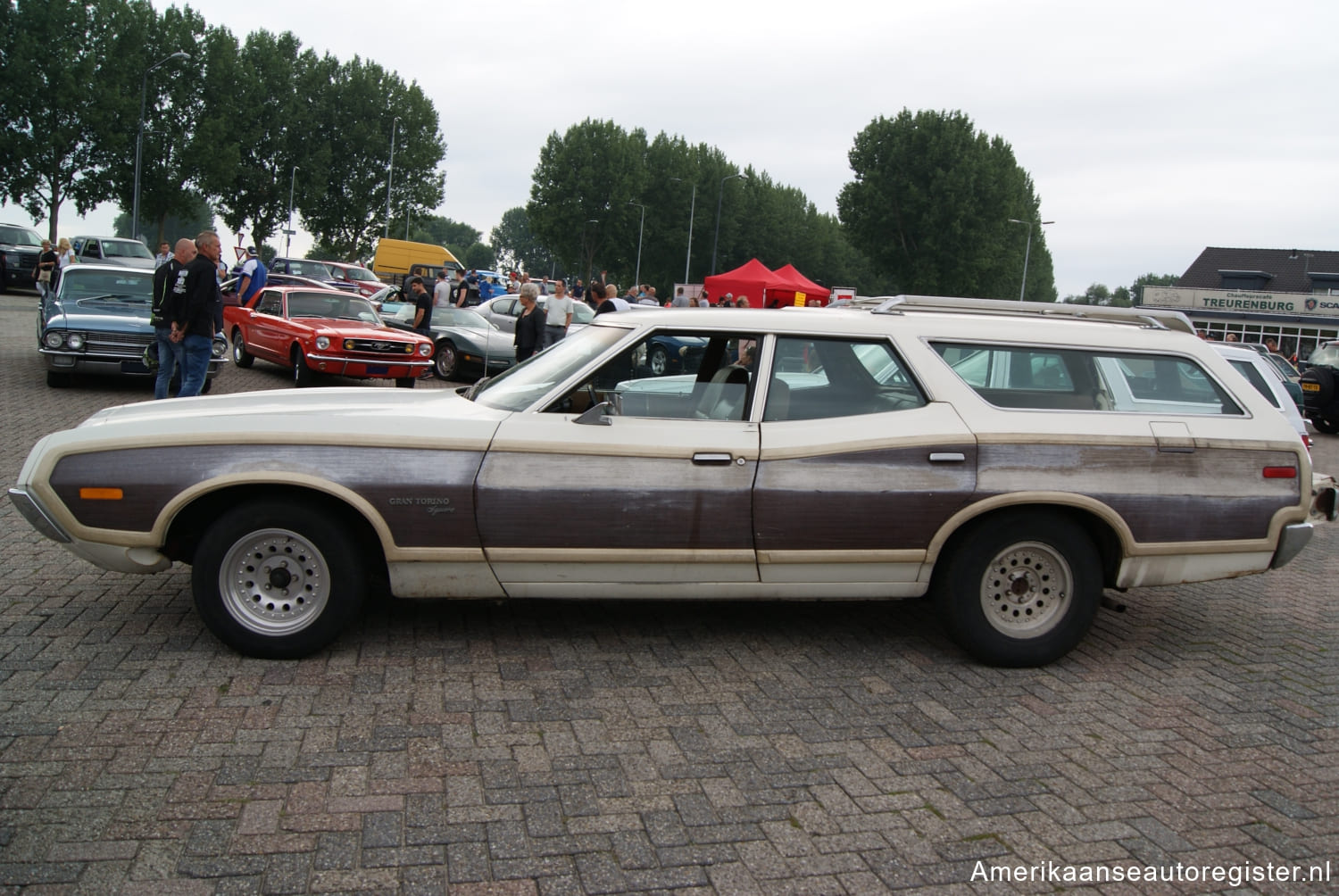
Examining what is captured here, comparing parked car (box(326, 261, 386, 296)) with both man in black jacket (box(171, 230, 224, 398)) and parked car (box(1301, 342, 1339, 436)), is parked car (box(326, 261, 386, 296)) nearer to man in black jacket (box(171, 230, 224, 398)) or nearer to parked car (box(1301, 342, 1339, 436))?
man in black jacket (box(171, 230, 224, 398))

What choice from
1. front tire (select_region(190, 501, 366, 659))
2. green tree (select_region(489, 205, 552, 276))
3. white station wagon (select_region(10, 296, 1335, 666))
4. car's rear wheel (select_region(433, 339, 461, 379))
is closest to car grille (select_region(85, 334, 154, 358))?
car's rear wheel (select_region(433, 339, 461, 379))

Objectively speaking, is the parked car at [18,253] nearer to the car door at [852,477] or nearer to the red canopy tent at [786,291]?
the red canopy tent at [786,291]

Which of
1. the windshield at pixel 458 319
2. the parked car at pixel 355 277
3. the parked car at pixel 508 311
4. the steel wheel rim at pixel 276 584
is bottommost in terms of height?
the steel wheel rim at pixel 276 584

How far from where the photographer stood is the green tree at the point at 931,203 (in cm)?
6569

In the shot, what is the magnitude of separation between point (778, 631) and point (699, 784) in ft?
5.97

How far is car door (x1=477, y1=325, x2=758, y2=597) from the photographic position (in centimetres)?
462

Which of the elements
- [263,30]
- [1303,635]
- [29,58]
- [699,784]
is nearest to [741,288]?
[1303,635]

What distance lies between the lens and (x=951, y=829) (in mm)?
3451

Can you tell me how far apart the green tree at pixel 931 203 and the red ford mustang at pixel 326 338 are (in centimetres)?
5319

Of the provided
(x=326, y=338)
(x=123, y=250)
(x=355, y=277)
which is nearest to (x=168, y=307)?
(x=326, y=338)

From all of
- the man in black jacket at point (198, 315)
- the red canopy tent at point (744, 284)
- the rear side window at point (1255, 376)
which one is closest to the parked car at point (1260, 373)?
the rear side window at point (1255, 376)

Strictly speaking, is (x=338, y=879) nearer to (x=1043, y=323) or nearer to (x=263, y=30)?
(x=1043, y=323)

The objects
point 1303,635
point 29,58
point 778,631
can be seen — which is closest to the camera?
point 778,631

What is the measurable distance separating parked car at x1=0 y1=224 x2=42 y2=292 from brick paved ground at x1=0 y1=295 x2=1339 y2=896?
106 feet
